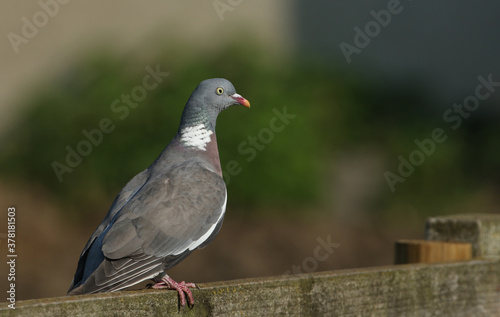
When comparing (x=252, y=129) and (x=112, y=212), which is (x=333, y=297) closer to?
(x=112, y=212)

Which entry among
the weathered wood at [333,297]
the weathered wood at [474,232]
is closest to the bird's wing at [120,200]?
the weathered wood at [333,297]

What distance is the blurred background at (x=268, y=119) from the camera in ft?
20.5

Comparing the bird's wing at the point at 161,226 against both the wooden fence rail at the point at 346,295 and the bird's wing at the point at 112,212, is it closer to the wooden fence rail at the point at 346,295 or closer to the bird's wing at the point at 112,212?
the bird's wing at the point at 112,212

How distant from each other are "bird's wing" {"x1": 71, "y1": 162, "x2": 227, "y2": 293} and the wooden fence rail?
0.50m

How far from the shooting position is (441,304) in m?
3.06

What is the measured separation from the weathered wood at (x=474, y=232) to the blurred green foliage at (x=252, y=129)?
310cm

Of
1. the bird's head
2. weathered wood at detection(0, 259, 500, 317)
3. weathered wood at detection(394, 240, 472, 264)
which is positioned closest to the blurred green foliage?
the bird's head

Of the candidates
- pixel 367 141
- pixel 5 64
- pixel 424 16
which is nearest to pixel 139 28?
pixel 5 64

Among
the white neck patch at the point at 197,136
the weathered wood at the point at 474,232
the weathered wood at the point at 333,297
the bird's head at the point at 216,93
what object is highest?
the bird's head at the point at 216,93

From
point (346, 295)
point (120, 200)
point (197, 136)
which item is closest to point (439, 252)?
point (346, 295)

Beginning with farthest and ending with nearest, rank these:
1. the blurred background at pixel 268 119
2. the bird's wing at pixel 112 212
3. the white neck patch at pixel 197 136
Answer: the blurred background at pixel 268 119 → the white neck patch at pixel 197 136 → the bird's wing at pixel 112 212

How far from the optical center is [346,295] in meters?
2.71

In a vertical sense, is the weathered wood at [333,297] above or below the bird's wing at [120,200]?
below

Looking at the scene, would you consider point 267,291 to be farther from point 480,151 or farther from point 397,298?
point 480,151
